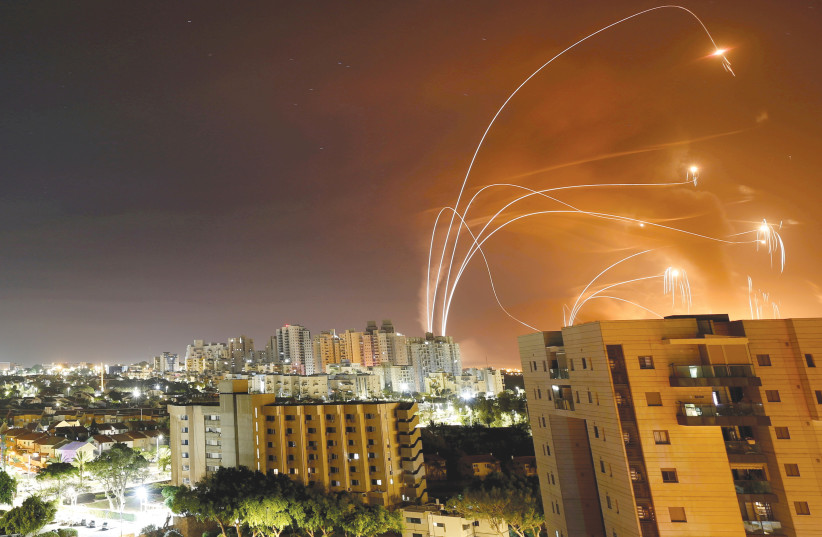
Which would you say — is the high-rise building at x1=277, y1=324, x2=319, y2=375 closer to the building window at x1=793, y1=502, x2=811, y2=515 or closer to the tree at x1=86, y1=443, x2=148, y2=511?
the tree at x1=86, y1=443, x2=148, y2=511

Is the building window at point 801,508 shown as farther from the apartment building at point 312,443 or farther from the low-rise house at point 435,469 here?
the low-rise house at point 435,469

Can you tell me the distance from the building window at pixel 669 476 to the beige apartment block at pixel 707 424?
2 cm

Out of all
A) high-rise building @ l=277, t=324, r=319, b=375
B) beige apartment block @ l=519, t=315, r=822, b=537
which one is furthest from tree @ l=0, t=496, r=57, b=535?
high-rise building @ l=277, t=324, r=319, b=375

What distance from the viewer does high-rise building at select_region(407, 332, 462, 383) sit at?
102 metres

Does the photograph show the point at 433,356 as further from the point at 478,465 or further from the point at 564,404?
the point at 564,404

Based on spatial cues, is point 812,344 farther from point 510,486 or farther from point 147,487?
point 147,487

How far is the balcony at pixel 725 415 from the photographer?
39.0 feet

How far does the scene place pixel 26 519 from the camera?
2048 centimetres

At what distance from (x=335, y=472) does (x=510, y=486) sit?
10.9m

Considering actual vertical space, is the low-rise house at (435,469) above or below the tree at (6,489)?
below

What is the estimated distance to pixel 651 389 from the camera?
1259 cm

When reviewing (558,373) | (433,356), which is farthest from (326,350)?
(558,373)

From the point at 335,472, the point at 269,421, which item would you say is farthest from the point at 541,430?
the point at 269,421

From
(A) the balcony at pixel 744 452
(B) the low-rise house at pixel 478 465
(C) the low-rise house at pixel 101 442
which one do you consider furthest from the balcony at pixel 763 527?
(C) the low-rise house at pixel 101 442
